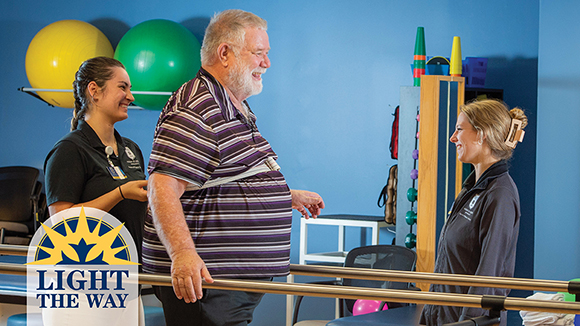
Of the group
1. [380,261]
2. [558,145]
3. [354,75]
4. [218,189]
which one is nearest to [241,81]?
[218,189]

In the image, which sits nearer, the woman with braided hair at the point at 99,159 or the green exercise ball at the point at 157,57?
the woman with braided hair at the point at 99,159

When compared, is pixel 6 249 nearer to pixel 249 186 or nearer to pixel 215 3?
pixel 249 186

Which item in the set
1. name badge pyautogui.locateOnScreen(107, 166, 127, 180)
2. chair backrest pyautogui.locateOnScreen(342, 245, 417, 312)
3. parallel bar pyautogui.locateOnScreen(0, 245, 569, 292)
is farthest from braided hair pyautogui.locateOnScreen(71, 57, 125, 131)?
chair backrest pyautogui.locateOnScreen(342, 245, 417, 312)

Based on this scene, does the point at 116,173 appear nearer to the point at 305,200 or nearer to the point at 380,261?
the point at 305,200

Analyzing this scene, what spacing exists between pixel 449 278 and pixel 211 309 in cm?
64

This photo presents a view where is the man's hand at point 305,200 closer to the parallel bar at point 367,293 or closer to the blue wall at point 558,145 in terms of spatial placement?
the parallel bar at point 367,293

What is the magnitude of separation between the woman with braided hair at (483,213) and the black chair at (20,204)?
3811 millimetres

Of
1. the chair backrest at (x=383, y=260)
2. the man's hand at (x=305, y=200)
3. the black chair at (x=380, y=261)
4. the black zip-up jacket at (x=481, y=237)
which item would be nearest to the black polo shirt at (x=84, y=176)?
the man's hand at (x=305, y=200)

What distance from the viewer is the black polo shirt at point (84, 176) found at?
183 cm

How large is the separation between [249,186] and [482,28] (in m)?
3.41

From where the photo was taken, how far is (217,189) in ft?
4.89

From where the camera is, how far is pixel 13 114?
5676 millimetres

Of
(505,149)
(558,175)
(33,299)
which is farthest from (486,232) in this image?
(33,299)

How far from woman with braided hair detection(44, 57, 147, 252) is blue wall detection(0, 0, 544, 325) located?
270cm
